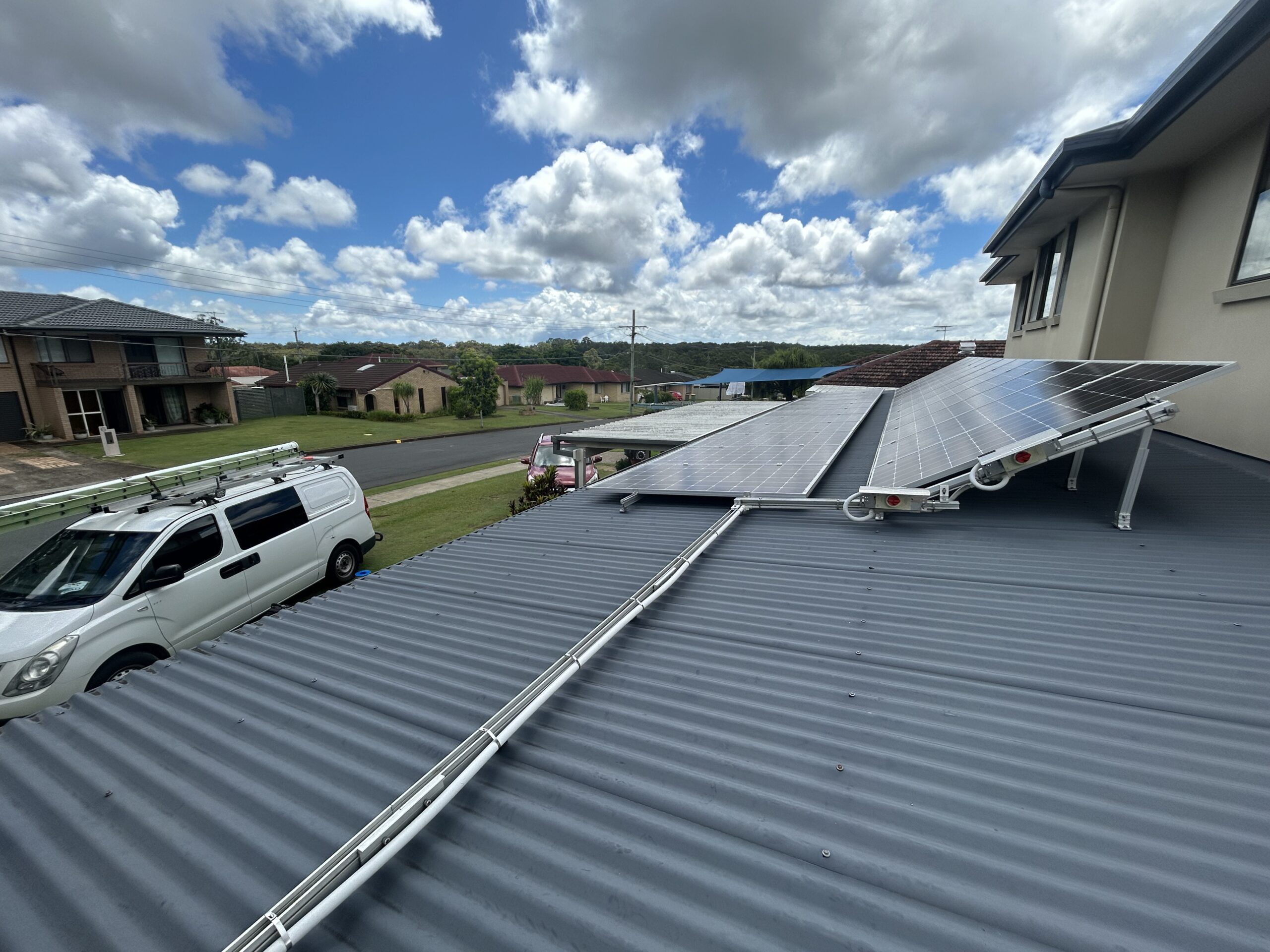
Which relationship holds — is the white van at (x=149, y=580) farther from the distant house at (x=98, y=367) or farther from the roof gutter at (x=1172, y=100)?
the distant house at (x=98, y=367)

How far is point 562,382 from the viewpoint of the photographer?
214 feet

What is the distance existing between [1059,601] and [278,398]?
46.6 meters

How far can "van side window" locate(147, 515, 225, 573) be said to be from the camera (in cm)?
598

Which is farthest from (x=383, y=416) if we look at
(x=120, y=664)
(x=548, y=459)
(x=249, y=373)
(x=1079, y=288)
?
(x=249, y=373)

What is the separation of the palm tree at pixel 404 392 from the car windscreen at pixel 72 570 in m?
37.5

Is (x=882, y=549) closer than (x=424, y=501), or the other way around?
(x=882, y=549)

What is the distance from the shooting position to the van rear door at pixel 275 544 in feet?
23.4

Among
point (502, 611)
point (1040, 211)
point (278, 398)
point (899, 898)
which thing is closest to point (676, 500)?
point (502, 611)

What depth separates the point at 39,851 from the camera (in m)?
1.89

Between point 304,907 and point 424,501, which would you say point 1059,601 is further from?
point 424,501

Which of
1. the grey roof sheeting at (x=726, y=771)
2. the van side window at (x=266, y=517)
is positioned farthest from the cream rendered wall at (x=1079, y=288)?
the van side window at (x=266, y=517)

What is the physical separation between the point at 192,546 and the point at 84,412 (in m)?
32.8

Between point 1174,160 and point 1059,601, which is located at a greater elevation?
point 1174,160

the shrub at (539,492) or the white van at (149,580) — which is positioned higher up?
the white van at (149,580)
